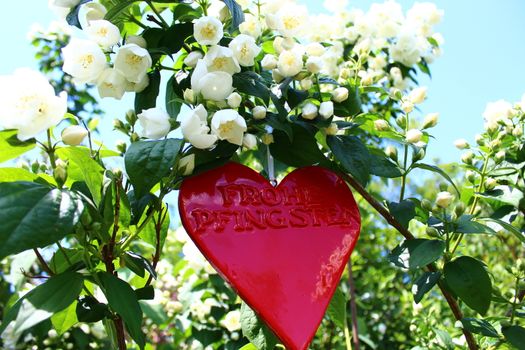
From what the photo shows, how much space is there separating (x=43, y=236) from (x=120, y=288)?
198mm

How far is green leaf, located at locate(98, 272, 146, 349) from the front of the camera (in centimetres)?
108

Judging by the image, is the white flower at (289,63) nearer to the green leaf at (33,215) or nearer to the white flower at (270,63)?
the white flower at (270,63)

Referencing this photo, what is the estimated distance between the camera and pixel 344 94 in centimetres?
131

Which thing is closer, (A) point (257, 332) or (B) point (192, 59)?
(B) point (192, 59)

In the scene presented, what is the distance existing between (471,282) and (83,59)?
2.77 feet

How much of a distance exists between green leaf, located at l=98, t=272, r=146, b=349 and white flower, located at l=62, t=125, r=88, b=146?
9.0 inches

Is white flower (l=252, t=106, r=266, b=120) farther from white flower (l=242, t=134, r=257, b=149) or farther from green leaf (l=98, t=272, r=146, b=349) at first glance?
green leaf (l=98, t=272, r=146, b=349)

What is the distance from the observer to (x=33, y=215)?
971 mm

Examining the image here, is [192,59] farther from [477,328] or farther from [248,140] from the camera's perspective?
[477,328]

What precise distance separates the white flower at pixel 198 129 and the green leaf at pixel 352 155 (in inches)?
10.8

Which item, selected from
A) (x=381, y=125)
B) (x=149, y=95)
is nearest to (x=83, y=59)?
(x=149, y=95)

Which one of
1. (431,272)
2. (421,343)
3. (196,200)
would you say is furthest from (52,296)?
(421,343)

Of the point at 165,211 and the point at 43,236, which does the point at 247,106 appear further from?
the point at 43,236

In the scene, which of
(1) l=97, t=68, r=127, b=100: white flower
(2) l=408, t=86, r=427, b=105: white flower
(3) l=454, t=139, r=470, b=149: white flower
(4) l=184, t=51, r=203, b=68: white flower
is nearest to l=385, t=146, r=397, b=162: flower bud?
(2) l=408, t=86, r=427, b=105: white flower
